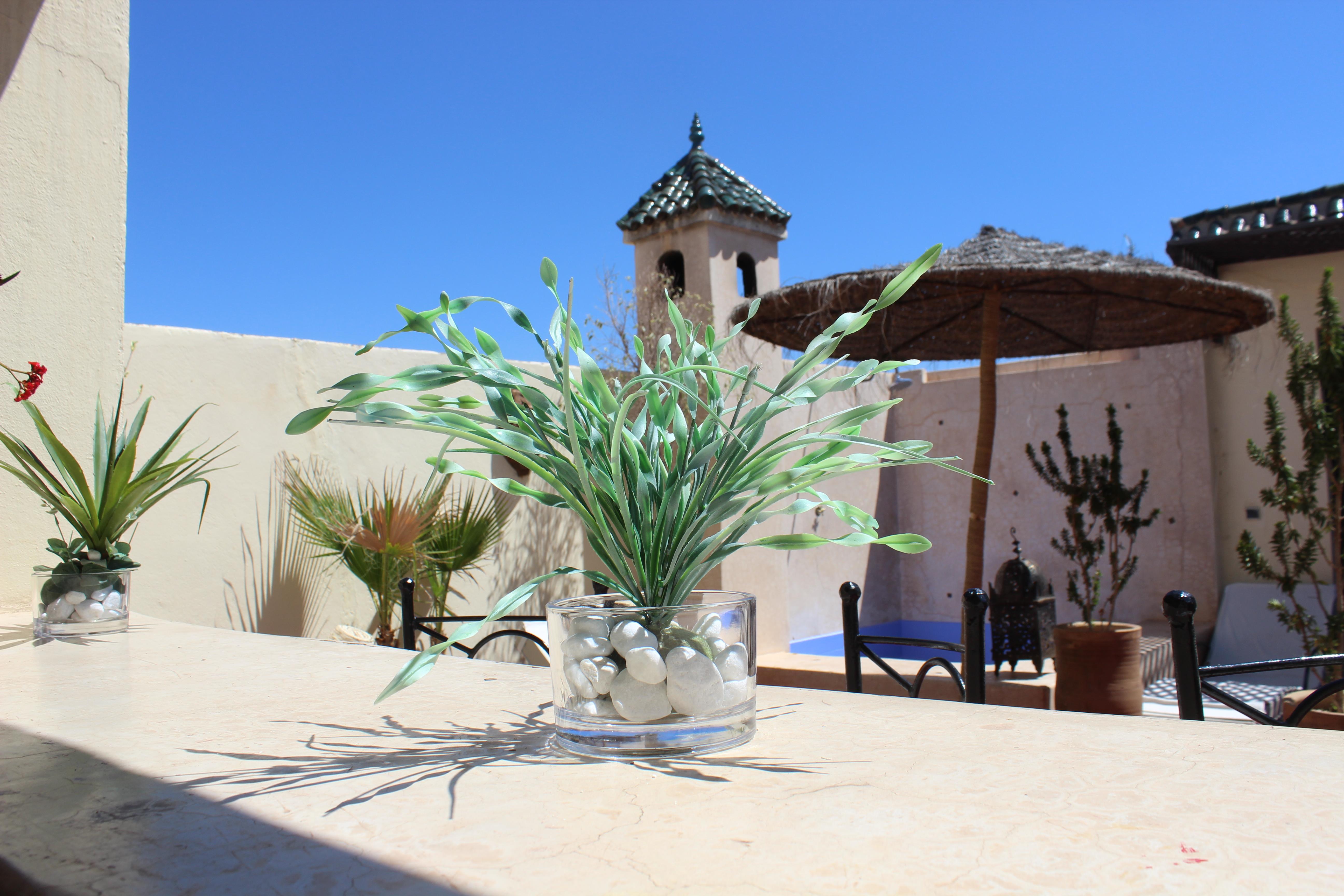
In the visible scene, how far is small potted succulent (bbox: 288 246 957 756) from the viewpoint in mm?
898

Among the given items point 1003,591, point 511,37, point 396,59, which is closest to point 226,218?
point 396,59

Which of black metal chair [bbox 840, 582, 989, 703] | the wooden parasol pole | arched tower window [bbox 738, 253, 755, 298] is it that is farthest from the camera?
arched tower window [bbox 738, 253, 755, 298]

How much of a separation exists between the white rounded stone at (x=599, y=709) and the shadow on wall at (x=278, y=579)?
408cm

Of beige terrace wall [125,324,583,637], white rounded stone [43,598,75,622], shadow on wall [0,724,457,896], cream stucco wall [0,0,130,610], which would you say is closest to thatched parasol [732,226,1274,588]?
beige terrace wall [125,324,583,637]

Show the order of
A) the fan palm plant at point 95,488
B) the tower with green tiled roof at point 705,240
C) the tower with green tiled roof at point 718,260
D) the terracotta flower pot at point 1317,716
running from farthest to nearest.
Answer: the tower with green tiled roof at point 705,240 → the tower with green tiled roof at point 718,260 → the terracotta flower pot at point 1317,716 → the fan palm plant at point 95,488

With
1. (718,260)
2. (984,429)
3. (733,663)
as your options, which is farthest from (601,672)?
(718,260)

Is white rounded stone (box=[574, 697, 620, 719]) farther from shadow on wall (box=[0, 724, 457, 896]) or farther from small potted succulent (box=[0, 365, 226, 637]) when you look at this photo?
small potted succulent (box=[0, 365, 226, 637])

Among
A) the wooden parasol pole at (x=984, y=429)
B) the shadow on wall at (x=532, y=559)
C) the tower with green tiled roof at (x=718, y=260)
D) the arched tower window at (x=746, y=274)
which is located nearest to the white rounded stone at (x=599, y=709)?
the wooden parasol pole at (x=984, y=429)

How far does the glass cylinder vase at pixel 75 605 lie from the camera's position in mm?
2074

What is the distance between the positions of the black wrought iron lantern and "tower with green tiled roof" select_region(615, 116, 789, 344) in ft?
9.23

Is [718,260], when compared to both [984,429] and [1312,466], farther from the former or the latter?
[1312,466]

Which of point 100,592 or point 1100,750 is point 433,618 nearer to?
point 100,592

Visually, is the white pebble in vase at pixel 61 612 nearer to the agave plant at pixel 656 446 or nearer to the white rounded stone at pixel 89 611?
the white rounded stone at pixel 89 611

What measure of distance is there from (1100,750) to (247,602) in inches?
178
